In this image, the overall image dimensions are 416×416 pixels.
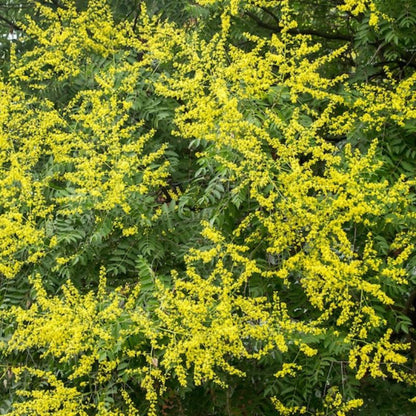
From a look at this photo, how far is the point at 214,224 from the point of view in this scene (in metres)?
4.10

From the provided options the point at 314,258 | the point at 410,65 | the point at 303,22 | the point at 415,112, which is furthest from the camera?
the point at 303,22

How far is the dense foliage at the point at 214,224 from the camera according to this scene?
341 cm

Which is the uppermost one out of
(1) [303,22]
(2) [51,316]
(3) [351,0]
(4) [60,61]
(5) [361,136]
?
(1) [303,22]

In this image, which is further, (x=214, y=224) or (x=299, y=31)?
(x=299, y=31)

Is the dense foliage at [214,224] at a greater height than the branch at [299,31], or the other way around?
the branch at [299,31]

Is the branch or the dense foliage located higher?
the branch

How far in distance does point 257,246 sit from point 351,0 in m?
1.51

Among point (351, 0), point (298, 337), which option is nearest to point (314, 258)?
A: point (298, 337)

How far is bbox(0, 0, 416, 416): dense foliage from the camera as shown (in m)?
3.41

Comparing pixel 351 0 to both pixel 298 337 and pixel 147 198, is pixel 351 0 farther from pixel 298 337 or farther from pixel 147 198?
pixel 298 337

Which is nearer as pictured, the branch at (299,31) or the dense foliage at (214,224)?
the dense foliage at (214,224)

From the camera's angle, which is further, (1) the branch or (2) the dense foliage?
(1) the branch

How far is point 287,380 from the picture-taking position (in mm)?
3955

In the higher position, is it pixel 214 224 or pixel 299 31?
pixel 299 31
